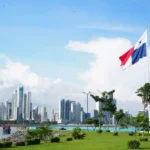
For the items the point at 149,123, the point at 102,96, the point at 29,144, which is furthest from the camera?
the point at 102,96

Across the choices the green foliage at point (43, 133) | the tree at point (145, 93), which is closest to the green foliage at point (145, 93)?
the tree at point (145, 93)

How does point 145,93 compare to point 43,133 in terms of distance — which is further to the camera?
point 145,93

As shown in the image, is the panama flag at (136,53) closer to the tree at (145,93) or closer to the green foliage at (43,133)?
the green foliage at (43,133)

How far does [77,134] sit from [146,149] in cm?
2230

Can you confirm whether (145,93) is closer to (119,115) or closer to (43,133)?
(119,115)

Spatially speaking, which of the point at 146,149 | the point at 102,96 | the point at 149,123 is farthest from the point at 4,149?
the point at 102,96

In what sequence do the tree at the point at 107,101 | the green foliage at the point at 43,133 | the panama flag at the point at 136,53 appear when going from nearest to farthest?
the panama flag at the point at 136,53, the green foliage at the point at 43,133, the tree at the point at 107,101

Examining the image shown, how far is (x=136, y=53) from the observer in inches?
1104

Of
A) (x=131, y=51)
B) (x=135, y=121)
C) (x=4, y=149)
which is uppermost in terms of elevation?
(x=131, y=51)

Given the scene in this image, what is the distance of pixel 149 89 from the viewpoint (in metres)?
92.6

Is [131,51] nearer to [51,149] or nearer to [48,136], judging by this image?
[51,149]

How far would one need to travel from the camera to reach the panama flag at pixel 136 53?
2786cm

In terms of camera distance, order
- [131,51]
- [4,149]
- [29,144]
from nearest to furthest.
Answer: [131,51], [4,149], [29,144]

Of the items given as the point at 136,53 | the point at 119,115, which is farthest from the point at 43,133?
the point at 119,115
